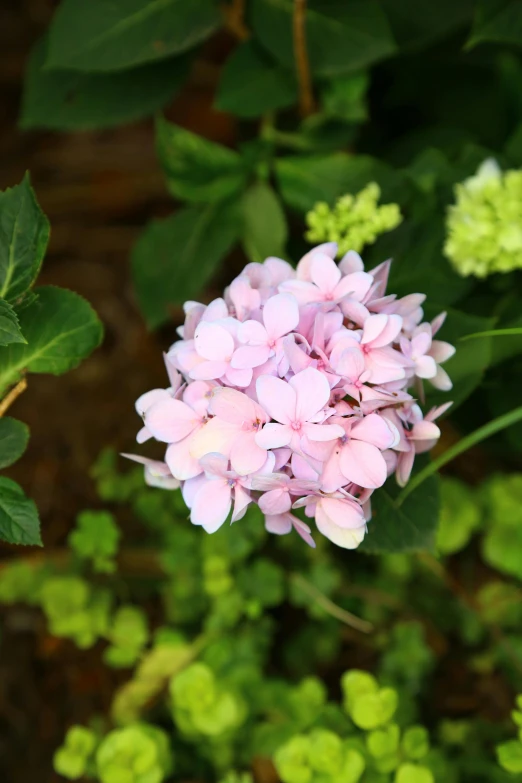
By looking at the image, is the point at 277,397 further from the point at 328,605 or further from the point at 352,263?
the point at 328,605

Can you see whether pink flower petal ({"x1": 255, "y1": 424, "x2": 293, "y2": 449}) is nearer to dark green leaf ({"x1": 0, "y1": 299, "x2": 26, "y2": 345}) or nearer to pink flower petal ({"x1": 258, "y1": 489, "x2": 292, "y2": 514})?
pink flower petal ({"x1": 258, "y1": 489, "x2": 292, "y2": 514})

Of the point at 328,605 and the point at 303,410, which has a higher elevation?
the point at 303,410

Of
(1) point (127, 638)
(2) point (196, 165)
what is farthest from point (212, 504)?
(2) point (196, 165)

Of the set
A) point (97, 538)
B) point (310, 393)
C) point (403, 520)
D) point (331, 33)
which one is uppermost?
point (331, 33)

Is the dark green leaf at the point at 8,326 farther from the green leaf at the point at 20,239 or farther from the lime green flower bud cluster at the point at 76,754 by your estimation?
the lime green flower bud cluster at the point at 76,754

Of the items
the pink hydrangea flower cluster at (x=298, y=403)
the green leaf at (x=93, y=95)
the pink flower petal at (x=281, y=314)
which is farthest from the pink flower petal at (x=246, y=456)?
the green leaf at (x=93, y=95)

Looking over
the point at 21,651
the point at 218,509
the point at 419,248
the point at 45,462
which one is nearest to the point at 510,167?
the point at 419,248
